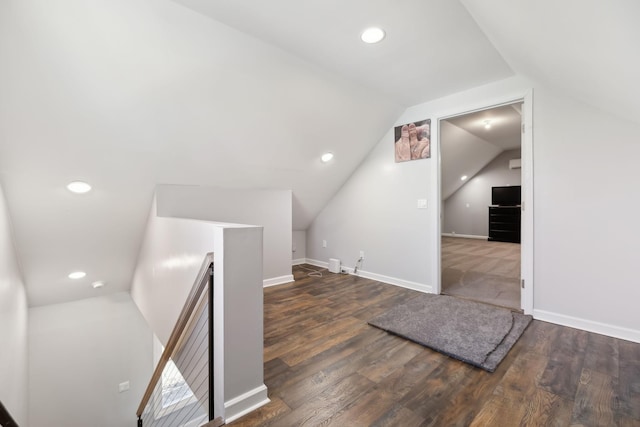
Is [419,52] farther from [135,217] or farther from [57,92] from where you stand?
[135,217]

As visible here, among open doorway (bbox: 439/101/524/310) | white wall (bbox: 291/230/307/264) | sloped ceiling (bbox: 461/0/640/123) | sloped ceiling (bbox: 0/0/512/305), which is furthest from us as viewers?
white wall (bbox: 291/230/307/264)

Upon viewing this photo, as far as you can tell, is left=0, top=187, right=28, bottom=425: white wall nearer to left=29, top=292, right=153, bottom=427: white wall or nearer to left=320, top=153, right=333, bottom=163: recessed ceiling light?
left=29, top=292, right=153, bottom=427: white wall

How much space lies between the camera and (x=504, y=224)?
7.57 meters

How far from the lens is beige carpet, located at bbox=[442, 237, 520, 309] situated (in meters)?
3.29

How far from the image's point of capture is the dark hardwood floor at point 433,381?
145 centimetres

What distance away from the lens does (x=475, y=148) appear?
6484mm

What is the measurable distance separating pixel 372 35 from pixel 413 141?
1.71m

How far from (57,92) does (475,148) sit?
7.16m

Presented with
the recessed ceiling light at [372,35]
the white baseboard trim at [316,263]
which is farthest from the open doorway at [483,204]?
the white baseboard trim at [316,263]

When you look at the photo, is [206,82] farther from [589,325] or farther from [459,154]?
[459,154]

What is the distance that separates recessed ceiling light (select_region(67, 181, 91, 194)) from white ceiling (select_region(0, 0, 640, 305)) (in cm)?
7

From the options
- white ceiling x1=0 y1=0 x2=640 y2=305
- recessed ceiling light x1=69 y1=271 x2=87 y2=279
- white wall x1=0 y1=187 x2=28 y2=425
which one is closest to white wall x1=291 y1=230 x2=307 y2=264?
white ceiling x1=0 y1=0 x2=640 y2=305

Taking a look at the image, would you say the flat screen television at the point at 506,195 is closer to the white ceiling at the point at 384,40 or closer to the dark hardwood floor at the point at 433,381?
the white ceiling at the point at 384,40

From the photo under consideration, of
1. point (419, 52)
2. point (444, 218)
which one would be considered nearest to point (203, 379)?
point (419, 52)
